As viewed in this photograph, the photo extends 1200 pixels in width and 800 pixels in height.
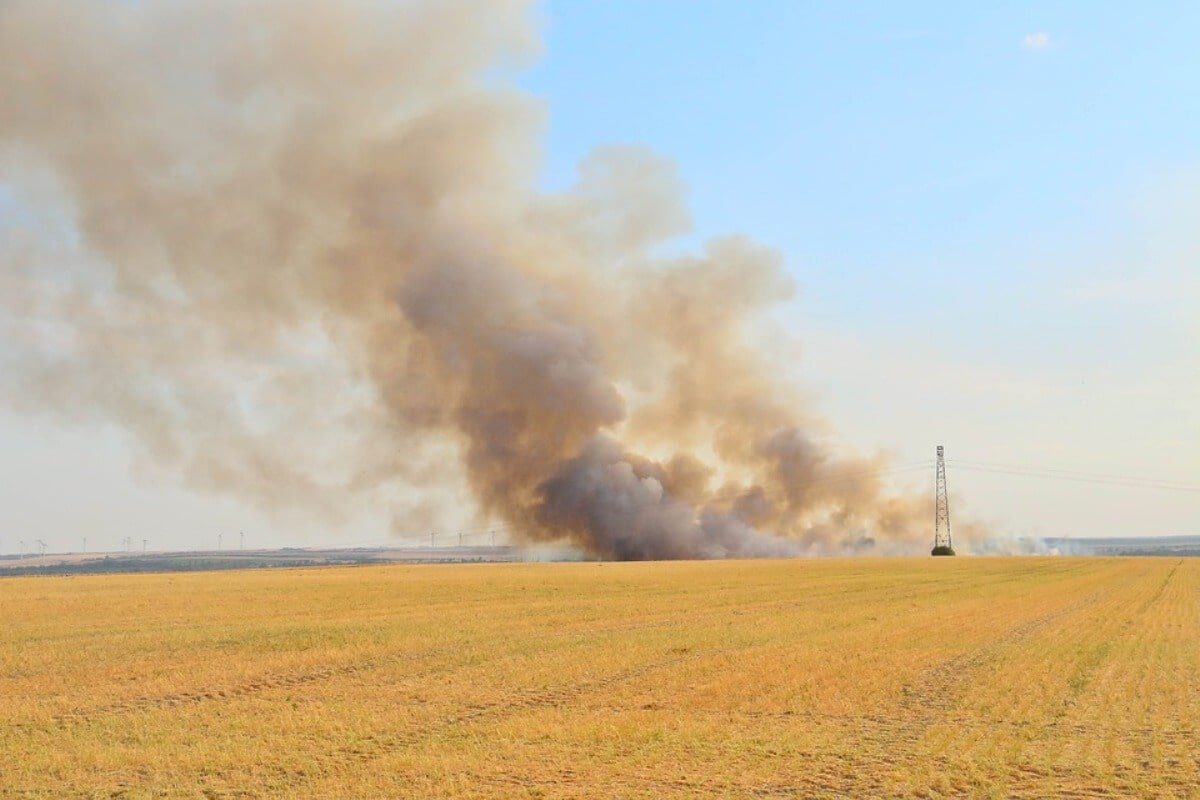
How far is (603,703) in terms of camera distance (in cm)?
1797

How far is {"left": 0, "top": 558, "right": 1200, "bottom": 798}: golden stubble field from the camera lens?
12.8 m

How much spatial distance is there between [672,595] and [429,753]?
32654mm

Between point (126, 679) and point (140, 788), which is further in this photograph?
point (126, 679)

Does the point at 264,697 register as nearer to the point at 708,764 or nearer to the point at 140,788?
the point at 140,788

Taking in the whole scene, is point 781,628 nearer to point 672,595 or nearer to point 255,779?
point 672,595

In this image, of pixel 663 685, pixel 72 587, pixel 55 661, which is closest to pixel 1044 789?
pixel 663 685

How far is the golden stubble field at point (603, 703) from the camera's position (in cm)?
1279

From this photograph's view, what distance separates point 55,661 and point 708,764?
17.4 meters

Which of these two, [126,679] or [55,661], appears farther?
[55,661]

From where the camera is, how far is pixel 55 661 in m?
24.3

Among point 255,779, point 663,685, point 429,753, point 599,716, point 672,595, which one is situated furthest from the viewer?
point 672,595

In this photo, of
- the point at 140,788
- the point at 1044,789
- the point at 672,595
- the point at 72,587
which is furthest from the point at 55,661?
the point at 72,587

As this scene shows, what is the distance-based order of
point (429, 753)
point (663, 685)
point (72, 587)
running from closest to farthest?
point (429, 753), point (663, 685), point (72, 587)

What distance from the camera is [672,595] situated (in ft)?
151
